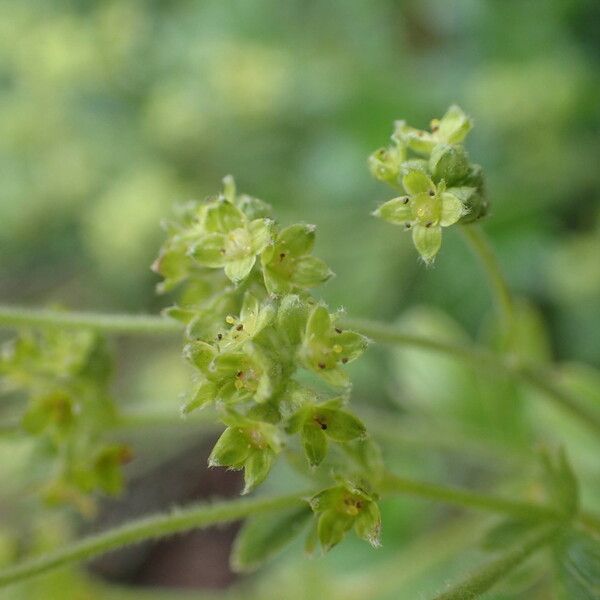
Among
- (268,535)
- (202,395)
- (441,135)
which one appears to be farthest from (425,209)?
(268,535)

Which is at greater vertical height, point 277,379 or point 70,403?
point 277,379

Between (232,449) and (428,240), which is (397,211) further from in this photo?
(232,449)

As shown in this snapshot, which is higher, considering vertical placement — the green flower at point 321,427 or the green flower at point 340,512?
the green flower at point 321,427

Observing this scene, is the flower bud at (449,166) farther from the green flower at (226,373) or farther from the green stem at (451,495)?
the green stem at (451,495)

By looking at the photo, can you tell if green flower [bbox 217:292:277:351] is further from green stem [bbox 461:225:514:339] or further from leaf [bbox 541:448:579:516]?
leaf [bbox 541:448:579:516]

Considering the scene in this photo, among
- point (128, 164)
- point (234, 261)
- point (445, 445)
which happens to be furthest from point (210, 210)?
point (128, 164)

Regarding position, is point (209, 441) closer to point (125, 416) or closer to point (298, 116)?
point (298, 116)

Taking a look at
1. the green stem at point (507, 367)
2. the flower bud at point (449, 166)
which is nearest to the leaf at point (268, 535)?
the green stem at point (507, 367)

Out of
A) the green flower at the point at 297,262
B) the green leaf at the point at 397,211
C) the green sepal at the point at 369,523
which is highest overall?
the green leaf at the point at 397,211
